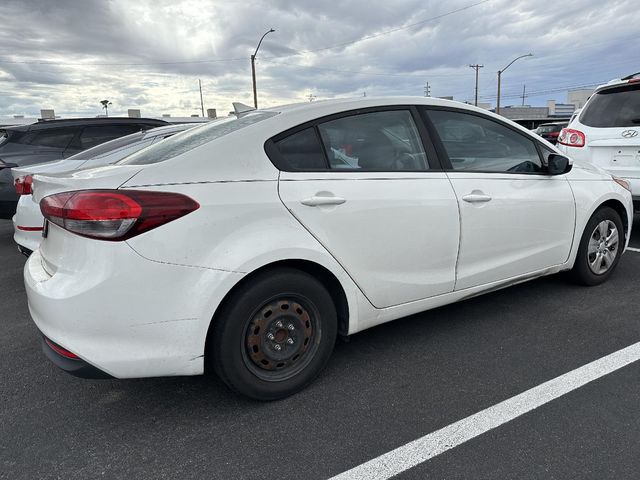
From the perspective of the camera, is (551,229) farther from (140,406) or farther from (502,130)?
(140,406)

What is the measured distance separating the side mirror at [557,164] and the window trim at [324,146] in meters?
1.07

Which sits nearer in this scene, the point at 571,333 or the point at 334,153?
the point at 334,153

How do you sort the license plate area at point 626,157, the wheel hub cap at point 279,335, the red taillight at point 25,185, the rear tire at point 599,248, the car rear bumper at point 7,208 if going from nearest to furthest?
the wheel hub cap at point 279,335
the rear tire at point 599,248
the red taillight at point 25,185
the license plate area at point 626,157
the car rear bumper at point 7,208

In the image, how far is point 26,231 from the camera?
4184 millimetres

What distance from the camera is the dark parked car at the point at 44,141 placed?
5.97 metres

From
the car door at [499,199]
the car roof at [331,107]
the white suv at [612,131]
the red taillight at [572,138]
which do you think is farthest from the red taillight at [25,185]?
the red taillight at [572,138]

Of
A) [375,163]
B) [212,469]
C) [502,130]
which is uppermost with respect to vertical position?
[502,130]

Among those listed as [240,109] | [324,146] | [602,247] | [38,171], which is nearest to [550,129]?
[602,247]

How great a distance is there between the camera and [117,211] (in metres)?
2.07

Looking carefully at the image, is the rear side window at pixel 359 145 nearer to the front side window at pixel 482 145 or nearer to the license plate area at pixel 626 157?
the front side window at pixel 482 145

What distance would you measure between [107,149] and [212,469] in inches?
157

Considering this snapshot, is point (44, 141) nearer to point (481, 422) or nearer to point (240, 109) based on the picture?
point (240, 109)

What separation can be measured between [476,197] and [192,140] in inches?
70.5

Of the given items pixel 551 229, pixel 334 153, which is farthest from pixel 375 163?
pixel 551 229
